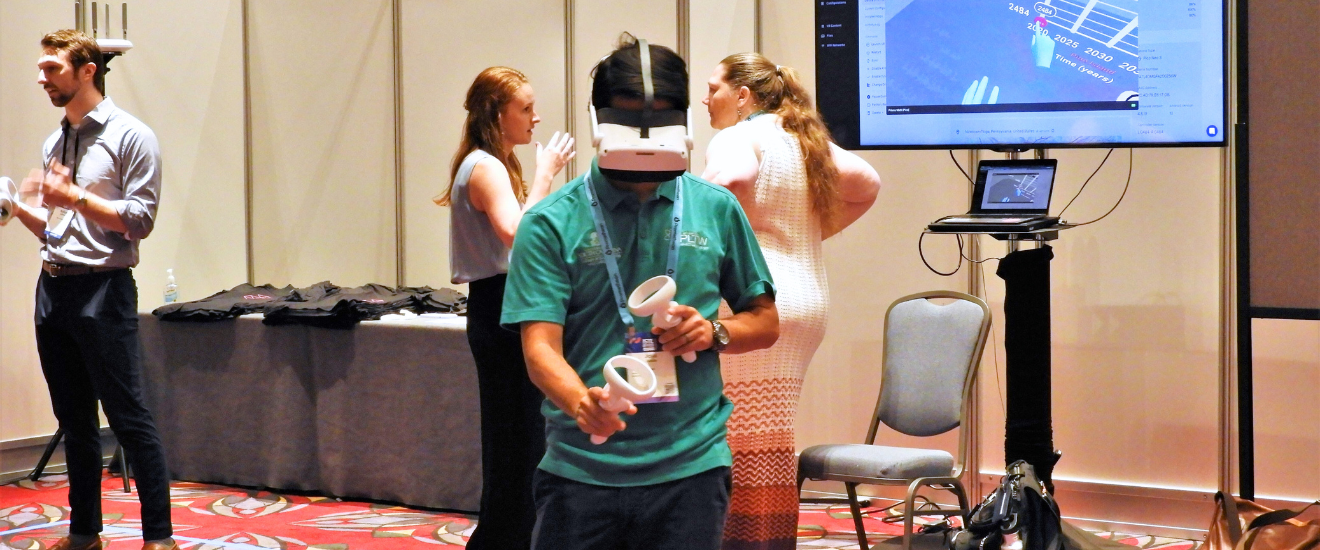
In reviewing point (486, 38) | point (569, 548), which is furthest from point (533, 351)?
point (486, 38)

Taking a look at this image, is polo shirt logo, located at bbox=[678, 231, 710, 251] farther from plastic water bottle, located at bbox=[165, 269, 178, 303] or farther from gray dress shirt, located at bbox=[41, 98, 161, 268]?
plastic water bottle, located at bbox=[165, 269, 178, 303]

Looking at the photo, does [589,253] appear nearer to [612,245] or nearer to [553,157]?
[612,245]

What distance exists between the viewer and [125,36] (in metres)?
5.39

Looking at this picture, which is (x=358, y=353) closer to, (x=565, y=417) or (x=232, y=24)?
(x=232, y=24)

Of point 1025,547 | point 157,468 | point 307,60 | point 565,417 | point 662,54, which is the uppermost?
point 307,60

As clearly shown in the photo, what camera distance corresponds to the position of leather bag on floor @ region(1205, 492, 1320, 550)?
3.09 metres

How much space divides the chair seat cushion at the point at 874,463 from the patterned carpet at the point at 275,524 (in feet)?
1.86

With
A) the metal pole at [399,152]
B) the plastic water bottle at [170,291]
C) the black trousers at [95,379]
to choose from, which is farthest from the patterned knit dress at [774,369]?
the plastic water bottle at [170,291]

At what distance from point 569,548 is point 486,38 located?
3990mm

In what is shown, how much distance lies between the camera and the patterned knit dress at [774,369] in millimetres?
2820

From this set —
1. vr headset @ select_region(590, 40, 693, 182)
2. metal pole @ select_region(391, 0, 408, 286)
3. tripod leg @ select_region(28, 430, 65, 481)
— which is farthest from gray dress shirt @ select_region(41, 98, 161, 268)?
vr headset @ select_region(590, 40, 693, 182)

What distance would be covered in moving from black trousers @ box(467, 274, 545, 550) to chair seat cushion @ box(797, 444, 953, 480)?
2.82 ft

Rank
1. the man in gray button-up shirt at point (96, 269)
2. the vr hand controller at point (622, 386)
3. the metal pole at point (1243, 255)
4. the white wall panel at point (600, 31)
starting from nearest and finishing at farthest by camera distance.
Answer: the vr hand controller at point (622, 386) → the metal pole at point (1243, 255) → the man in gray button-up shirt at point (96, 269) → the white wall panel at point (600, 31)

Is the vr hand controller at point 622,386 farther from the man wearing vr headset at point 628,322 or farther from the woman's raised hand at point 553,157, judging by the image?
the woman's raised hand at point 553,157
